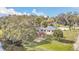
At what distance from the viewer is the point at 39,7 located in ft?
4.91

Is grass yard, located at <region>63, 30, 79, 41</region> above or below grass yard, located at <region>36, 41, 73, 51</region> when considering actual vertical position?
above

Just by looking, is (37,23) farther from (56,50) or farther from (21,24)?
(56,50)

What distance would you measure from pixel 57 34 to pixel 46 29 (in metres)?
0.09

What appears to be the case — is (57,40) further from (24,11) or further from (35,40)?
(24,11)

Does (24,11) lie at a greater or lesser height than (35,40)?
greater

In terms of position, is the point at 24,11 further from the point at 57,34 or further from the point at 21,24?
the point at 57,34

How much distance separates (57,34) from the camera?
149 cm

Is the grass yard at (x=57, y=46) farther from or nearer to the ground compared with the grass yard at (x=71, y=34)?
nearer to the ground

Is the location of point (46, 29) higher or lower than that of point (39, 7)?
lower

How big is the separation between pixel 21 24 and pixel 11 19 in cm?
9
